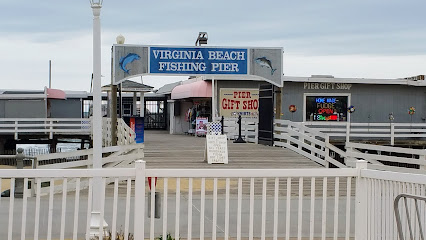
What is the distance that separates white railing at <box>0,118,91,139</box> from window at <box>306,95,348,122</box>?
12317 mm

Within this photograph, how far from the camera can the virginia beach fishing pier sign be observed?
22.1 meters

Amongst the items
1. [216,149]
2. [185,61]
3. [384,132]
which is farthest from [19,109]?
[216,149]

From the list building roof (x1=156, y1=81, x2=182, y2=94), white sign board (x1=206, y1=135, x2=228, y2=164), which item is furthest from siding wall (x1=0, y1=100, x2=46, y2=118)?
white sign board (x1=206, y1=135, x2=228, y2=164)

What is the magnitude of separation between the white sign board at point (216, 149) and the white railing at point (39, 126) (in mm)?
17564

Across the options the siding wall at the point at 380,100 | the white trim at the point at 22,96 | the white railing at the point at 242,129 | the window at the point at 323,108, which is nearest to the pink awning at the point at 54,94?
the white trim at the point at 22,96

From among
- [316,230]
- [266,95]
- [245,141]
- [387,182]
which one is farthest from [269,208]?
[245,141]

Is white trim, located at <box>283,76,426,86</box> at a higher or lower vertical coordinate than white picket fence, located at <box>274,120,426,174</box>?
higher

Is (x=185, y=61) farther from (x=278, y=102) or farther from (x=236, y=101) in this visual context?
(x=236, y=101)

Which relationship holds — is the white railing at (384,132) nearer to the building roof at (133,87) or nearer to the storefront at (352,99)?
the storefront at (352,99)

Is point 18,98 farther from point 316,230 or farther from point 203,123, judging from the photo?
point 316,230

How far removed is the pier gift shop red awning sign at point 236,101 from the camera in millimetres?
35875

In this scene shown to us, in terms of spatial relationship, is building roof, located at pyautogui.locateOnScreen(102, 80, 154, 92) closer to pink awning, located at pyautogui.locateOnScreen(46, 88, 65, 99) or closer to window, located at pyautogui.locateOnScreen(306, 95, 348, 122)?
pink awning, located at pyautogui.locateOnScreen(46, 88, 65, 99)

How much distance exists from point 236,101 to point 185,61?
14.0 meters

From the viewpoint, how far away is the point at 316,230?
9.88 m
